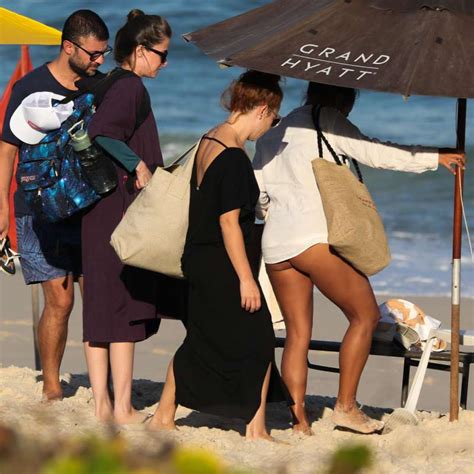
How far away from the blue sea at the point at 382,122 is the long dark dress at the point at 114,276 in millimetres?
6238

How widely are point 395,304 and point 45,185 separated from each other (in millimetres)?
1851

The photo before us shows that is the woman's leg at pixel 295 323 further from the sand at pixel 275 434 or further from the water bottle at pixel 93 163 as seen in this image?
the water bottle at pixel 93 163

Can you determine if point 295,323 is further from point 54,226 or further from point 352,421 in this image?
point 54,226

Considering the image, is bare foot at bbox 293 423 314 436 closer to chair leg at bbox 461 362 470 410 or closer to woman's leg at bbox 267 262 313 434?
woman's leg at bbox 267 262 313 434

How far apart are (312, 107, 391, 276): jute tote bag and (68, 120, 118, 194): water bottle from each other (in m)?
0.82

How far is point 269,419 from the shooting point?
5430 millimetres

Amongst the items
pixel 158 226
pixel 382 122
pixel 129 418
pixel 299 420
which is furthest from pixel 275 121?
pixel 382 122

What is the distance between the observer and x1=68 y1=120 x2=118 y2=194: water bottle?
4684 millimetres

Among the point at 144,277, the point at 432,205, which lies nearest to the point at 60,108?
the point at 144,277

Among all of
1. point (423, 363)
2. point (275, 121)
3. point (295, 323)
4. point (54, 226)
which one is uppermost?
point (275, 121)

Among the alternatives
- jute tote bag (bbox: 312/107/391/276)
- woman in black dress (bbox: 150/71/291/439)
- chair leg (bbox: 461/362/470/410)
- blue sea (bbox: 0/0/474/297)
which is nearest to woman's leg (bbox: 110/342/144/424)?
woman in black dress (bbox: 150/71/291/439)

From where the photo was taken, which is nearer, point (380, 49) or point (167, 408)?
point (380, 49)

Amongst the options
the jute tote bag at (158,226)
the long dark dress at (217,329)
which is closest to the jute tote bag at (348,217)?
the long dark dress at (217,329)

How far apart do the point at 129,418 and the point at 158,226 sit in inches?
37.2
